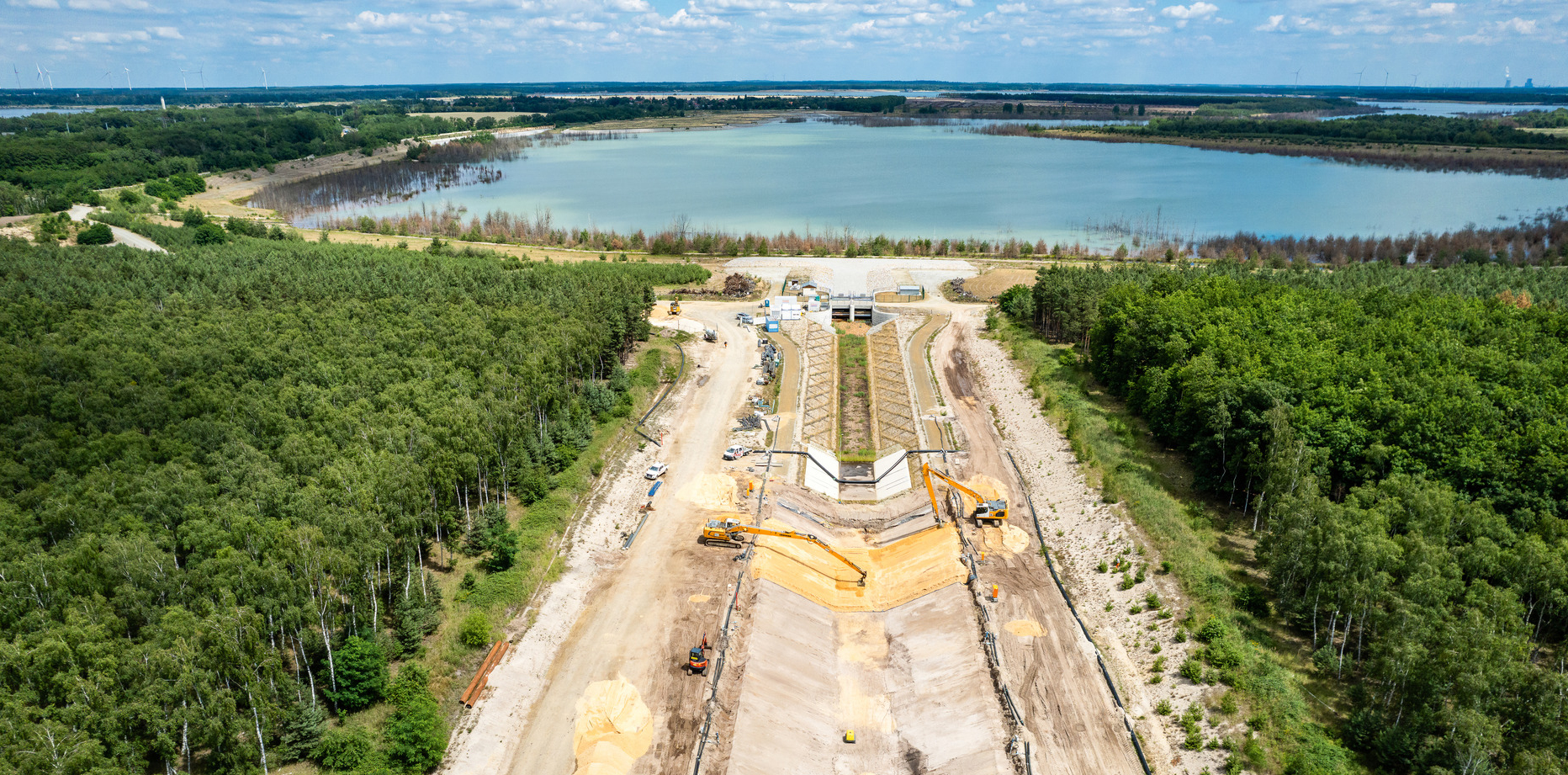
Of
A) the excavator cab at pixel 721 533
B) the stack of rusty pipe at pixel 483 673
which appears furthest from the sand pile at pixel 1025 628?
the stack of rusty pipe at pixel 483 673

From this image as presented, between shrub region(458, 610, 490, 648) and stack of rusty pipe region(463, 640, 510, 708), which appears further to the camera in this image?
shrub region(458, 610, 490, 648)

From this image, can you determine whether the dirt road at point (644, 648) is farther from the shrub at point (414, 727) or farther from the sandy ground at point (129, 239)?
the sandy ground at point (129, 239)

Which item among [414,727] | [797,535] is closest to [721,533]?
[797,535]

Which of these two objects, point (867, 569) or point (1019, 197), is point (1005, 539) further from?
point (1019, 197)

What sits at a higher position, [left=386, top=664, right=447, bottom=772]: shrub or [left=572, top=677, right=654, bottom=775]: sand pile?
[left=386, top=664, right=447, bottom=772]: shrub

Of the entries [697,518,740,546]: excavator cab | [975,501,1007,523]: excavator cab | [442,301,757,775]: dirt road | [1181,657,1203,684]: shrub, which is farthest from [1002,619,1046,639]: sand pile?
[697,518,740,546]: excavator cab

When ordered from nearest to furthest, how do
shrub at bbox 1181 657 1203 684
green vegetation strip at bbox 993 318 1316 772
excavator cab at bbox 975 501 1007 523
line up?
green vegetation strip at bbox 993 318 1316 772, shrub at bbox 1181 657 1203 684, excavator cab at bbox 975 501 1007 523

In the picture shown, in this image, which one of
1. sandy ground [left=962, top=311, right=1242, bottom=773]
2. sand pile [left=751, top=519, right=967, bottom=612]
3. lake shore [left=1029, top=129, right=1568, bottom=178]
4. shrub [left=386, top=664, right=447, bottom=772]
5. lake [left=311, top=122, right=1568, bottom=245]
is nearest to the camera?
shrub [left=386, top=664, right=447, bottom=772]

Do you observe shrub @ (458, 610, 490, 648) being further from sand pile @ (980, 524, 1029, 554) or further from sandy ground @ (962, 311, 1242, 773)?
sand pile @ (980, 524, 1029, 554)
